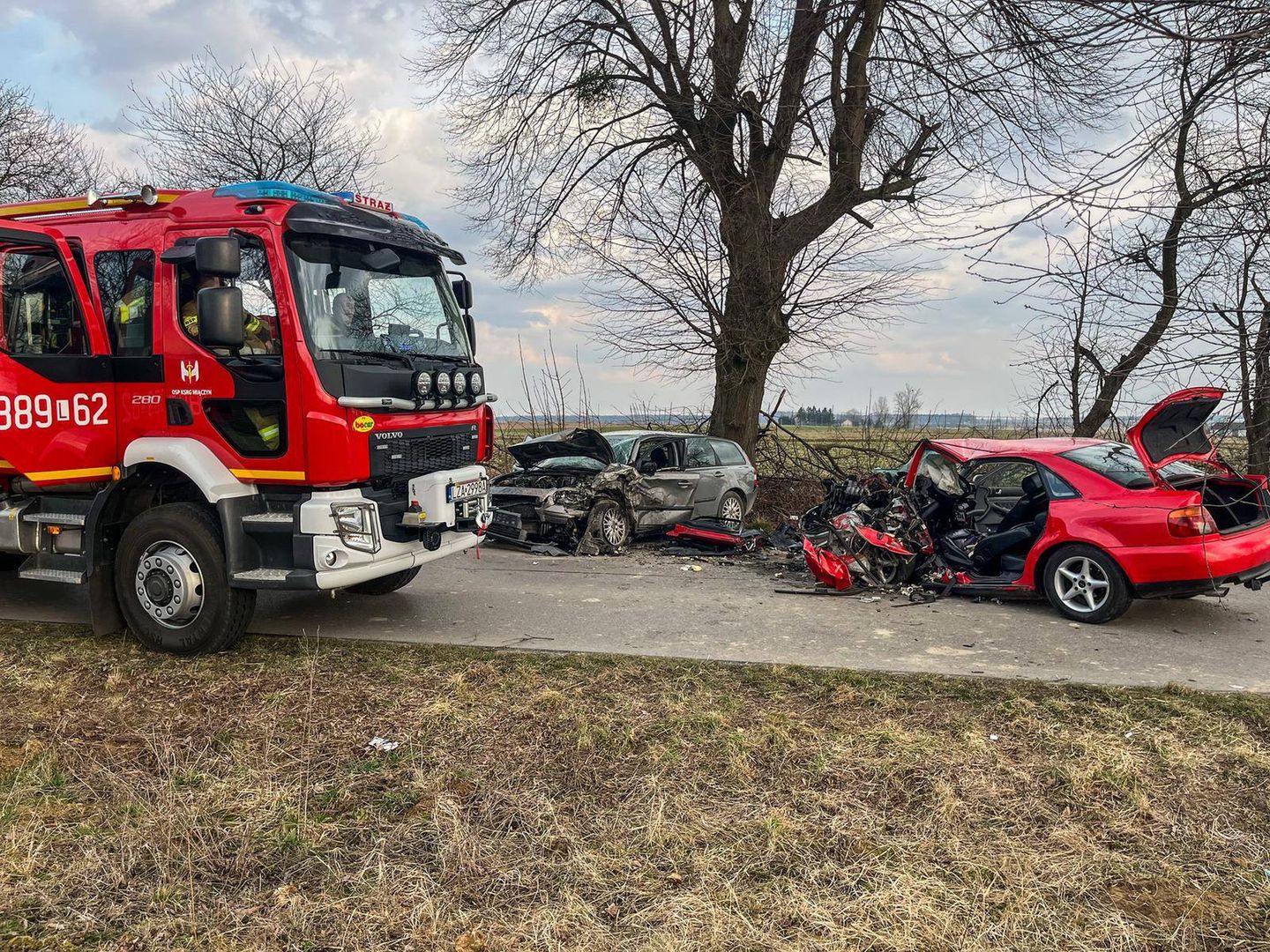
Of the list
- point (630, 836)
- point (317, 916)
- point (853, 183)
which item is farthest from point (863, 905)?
A: point (853, 183)

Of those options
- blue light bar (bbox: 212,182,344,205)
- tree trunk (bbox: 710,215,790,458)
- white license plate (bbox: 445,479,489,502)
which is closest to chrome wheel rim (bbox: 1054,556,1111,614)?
white license plate (bbox: 445,479,489,502)

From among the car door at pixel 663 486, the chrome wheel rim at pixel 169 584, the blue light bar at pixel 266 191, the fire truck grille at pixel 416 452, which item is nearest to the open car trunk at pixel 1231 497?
the fire truck grille at pixel 416 452

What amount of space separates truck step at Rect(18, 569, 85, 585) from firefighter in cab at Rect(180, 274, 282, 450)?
188 cm

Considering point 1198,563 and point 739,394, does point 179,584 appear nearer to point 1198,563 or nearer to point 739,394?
point 1198,563

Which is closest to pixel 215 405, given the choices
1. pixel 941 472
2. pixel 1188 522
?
pixel 941 472

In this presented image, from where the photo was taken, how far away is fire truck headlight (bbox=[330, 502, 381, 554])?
5.56m

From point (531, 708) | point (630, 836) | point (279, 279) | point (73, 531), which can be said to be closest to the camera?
point (630, 836)

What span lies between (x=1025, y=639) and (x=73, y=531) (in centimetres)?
727

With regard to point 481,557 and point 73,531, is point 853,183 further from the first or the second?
point 73,531

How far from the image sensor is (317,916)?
296cm

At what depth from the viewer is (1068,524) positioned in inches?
272

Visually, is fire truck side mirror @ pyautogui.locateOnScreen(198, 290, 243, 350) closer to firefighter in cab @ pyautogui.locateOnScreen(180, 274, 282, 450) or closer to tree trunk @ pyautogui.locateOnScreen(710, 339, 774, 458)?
firefighter in cab @ pyautogui.locateOnScreen(180, 274, 282, 450)

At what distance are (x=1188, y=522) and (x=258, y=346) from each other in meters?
6.88

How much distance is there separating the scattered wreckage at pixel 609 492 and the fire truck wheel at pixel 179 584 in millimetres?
4374
